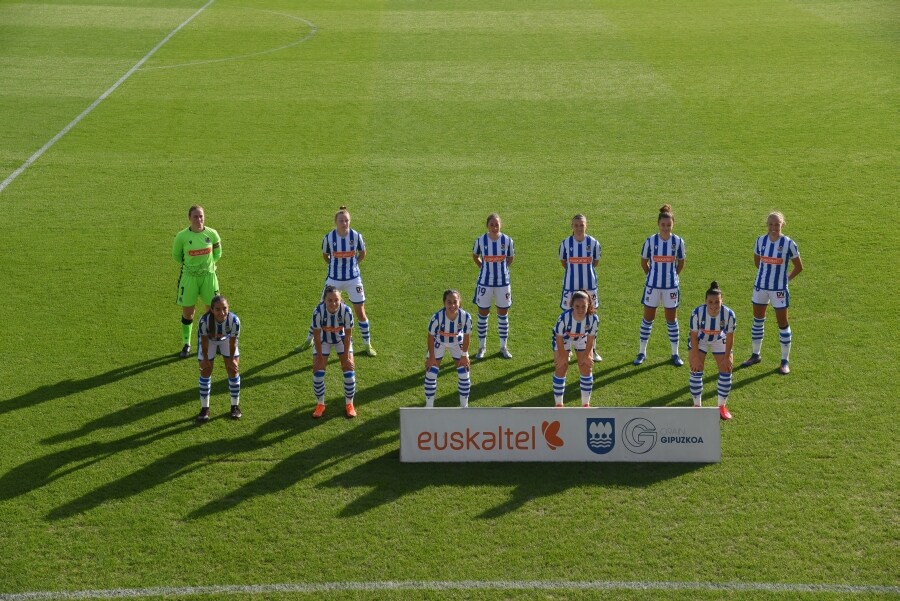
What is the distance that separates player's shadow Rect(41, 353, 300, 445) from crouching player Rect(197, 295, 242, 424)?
2.49 feet

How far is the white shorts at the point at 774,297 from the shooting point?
14.2 meters

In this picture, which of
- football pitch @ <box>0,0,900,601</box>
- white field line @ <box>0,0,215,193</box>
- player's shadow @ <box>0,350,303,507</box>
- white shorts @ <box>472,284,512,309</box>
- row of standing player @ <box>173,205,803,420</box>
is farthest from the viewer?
white field line @ <box>0,0,215,193</box>

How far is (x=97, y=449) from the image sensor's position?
12242mm

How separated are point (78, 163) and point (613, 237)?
12.7m

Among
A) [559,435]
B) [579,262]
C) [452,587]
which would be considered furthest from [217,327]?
[579,262]

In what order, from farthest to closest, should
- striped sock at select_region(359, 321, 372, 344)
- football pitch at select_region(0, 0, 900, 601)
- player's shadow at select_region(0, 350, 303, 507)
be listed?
striped sock at select_region(359, 321, 372, 344)
player's shadow at select_region(0, 350, 303, 507)
football pitch at select_region(0, 0, 900, 601)

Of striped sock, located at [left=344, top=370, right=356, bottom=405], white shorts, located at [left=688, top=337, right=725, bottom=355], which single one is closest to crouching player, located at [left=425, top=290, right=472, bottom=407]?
Answer: striped sock, located at [left=344, top=370, right=356, bottom=405]

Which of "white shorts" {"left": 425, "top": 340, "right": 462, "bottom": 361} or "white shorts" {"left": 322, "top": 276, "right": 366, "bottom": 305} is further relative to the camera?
"white shorts" {"left": 322, "top": 276, "right": 366, "bottom": 305}

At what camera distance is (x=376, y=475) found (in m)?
11.7

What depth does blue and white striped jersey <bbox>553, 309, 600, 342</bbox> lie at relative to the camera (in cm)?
1258

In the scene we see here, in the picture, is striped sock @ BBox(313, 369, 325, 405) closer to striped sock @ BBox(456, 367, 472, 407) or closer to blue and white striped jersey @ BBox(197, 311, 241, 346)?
blue and white striped jersey @ BBox(197, 311, 241, 346)

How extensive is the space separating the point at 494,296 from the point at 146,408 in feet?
16.9

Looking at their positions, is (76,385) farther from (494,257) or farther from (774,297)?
(774,297)

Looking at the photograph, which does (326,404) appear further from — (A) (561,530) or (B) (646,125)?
(B) (646,125)
